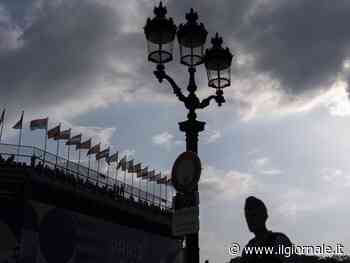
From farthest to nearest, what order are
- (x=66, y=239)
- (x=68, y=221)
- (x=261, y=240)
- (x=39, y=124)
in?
(x=39, y=124), (x=68, y=221), (x=66, y=239), (x=261, y=240)

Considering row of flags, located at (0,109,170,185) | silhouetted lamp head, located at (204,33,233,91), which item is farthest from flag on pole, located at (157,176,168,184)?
silhouetted lamp head, located at (204,33,233,91)

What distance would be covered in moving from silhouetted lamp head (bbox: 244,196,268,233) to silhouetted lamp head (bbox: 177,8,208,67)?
5.32 meters

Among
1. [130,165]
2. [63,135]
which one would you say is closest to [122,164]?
[130,165]

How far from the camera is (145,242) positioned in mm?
43938

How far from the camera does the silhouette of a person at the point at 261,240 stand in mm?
4202

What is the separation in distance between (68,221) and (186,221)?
29813 mm

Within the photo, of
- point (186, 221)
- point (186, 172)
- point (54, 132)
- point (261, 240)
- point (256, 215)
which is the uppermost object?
point (54, 132)

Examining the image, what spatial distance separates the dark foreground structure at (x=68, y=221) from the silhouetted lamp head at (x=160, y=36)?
25048 mm

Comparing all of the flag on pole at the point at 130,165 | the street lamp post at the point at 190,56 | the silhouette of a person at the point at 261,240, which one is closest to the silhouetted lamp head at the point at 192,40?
the street lamp post at the point at 190,56

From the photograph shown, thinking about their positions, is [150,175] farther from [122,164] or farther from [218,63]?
[218,63]

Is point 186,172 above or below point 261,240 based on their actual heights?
above

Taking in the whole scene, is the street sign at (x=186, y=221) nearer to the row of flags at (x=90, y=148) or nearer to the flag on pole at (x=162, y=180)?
the row of flags at (x=90, y=148)

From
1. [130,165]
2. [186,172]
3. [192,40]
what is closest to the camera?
[186,172]

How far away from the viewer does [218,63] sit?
32.1ft
